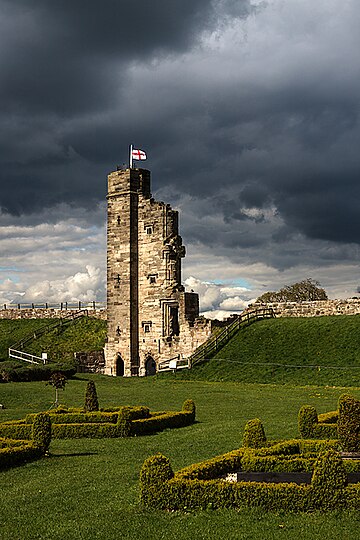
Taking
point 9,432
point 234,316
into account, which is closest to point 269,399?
point 9,432

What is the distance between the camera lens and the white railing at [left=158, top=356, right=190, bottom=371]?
5778 cm

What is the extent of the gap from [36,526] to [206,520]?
3.58m

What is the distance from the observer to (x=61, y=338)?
7538cm

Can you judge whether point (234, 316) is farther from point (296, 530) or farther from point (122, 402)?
point (296, 530)

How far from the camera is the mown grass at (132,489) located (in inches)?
532

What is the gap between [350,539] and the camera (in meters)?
12.7

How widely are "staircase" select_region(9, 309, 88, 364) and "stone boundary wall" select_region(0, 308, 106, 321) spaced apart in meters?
0.87

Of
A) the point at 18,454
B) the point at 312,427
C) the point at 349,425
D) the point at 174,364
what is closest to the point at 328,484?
the point at 349,425

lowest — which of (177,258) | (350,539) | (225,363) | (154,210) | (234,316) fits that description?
(350,539)

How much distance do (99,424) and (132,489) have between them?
33.7 ft

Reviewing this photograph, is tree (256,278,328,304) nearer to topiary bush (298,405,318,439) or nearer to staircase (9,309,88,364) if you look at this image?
staircase (9,309,88,364)

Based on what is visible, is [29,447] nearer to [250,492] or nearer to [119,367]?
[250,492]

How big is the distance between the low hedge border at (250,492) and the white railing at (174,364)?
42401 millimetres

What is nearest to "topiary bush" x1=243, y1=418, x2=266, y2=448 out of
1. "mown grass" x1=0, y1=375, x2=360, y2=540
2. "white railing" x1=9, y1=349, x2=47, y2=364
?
"mown grass" x1=0, y1=375, x2=360, y2=540
